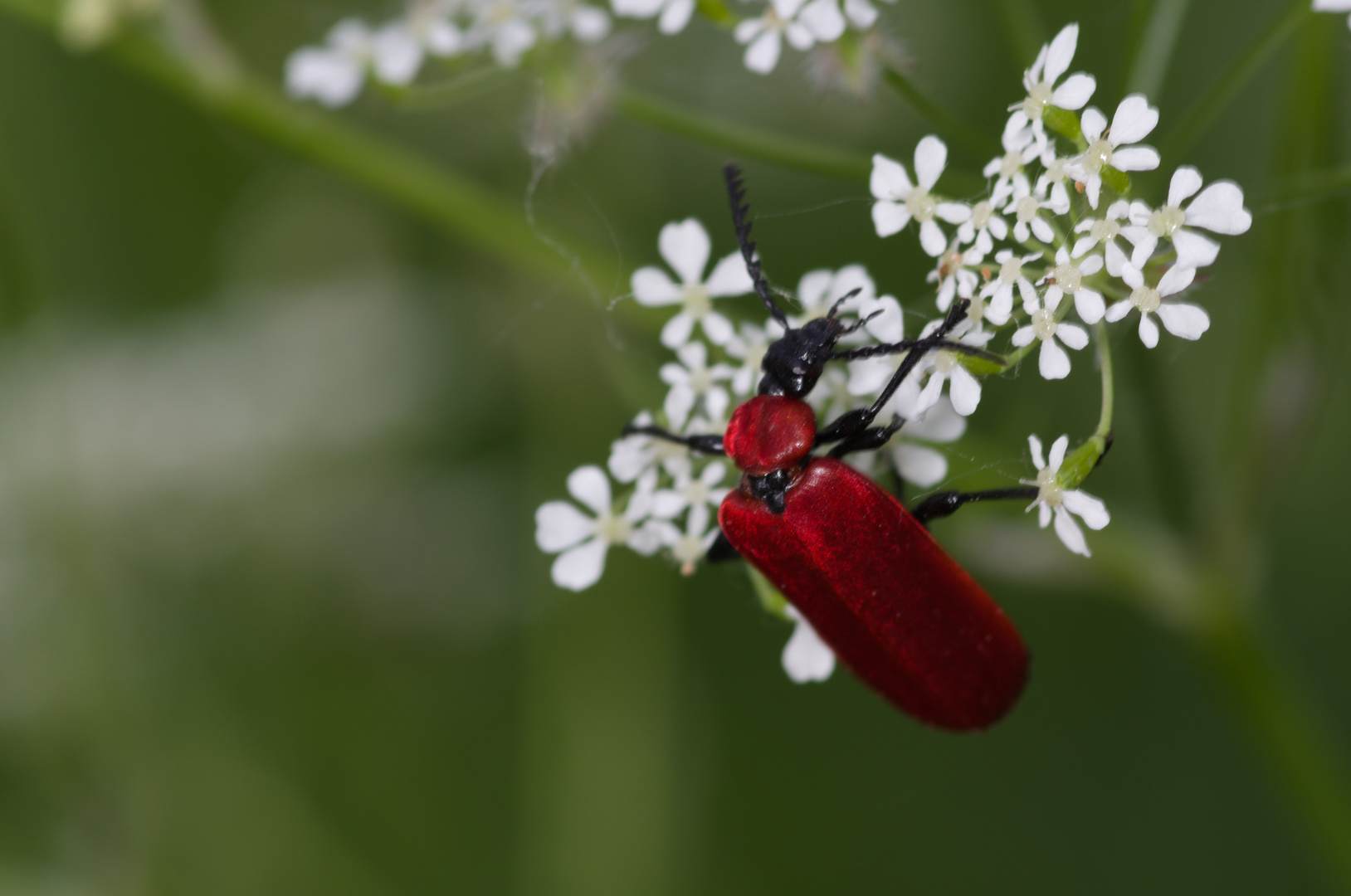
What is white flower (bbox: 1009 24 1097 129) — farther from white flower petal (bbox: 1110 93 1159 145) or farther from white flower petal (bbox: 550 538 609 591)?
white flower petal (bbox: 550 538 609 591)

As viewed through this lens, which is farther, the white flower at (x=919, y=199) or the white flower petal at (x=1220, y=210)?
the white flower at (x=919, y=199)

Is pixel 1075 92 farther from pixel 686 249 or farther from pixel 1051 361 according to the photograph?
pixel 686 249

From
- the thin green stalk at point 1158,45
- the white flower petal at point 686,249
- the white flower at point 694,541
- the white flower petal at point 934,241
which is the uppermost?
the thin green stalk at point 1158,45

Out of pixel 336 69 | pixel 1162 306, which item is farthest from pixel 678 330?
pixel 336 69

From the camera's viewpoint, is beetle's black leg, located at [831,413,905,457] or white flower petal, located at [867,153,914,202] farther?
beetle's black leg, located at [831,413,905,457]

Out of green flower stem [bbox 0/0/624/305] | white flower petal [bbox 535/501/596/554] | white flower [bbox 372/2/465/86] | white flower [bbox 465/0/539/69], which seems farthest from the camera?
green flower stem [bbox 0/0/624/305]

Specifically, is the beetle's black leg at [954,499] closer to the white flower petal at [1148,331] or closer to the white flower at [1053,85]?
the white flower petal at [1148,331]

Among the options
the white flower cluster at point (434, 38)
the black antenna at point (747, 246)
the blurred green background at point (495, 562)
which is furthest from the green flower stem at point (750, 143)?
the blurred green background at point (495, 562)

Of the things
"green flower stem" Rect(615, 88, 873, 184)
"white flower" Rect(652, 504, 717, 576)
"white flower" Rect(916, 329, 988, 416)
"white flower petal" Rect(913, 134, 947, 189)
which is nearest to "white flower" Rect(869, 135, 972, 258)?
"white flower petal" Rect(913, 134, 947, 189)
